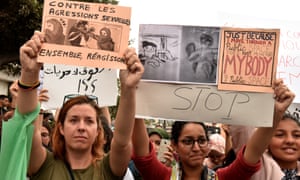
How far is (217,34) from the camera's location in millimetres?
3004

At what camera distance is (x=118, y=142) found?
9.19 ft

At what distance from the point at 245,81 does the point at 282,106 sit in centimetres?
23

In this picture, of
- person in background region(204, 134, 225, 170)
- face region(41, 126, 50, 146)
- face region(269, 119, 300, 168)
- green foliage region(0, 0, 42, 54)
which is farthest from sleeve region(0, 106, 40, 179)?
green foliage region(0, 0, 42, 54)

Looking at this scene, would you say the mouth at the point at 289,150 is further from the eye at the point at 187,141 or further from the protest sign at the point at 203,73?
the eye at the point at 187,141

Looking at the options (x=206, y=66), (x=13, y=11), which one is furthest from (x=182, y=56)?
(x=13, y=11)

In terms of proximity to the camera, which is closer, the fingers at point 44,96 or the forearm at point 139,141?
the forearm at point 139,141

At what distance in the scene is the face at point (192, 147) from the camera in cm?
311

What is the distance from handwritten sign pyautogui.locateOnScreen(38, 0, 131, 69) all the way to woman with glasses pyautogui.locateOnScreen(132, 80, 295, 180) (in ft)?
1.59

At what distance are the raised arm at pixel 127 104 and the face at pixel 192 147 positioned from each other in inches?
16.9

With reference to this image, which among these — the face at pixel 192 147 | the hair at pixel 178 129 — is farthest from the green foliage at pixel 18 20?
the face at pixel 192 147

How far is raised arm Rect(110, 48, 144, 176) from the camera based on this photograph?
8.97 ft

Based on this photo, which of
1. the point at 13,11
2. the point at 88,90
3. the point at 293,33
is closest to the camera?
the point at 88,90

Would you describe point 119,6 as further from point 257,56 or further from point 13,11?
point 13,11

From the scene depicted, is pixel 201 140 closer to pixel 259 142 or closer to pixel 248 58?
pixel 259 142
